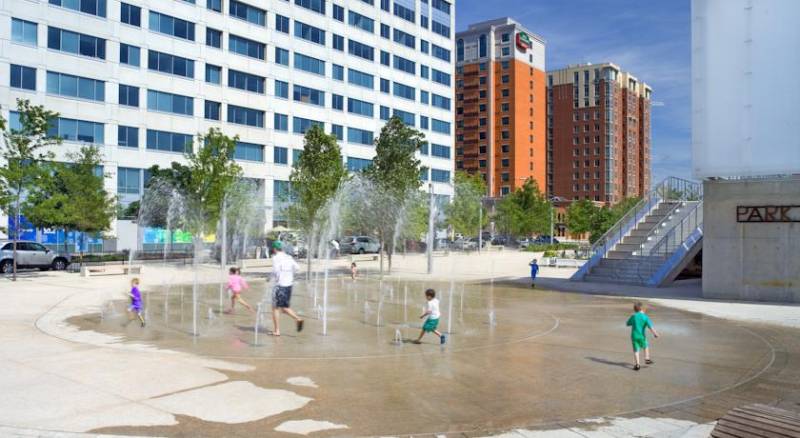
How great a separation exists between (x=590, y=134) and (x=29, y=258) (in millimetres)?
120422

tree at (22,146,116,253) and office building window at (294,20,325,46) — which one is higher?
office building window at (294,20,325,46)

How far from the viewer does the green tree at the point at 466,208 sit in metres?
70.9

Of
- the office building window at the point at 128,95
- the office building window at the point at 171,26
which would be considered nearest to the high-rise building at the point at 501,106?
the office building window at the point at 171,26

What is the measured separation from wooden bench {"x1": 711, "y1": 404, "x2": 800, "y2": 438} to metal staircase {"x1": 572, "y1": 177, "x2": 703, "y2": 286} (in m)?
22.9

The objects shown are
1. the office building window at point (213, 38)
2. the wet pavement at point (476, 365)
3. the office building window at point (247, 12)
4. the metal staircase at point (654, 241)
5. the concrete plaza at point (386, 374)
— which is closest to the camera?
the concrete plaza at point (386, 374)

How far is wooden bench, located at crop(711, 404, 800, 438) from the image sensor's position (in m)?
5.30

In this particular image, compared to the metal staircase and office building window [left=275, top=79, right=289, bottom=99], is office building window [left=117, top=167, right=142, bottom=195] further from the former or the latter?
the metal staircase

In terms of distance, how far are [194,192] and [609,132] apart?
4328 inches

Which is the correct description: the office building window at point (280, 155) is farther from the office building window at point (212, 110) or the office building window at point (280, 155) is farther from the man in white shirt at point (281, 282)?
the man in white shirt at point (281, 282)

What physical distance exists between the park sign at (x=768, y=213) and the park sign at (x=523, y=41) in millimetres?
101126

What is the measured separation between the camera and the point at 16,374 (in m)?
9.66

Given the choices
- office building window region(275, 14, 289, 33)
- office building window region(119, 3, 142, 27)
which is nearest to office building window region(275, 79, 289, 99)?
office building window region(275, 14, 289, 33)

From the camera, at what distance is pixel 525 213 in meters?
84.8

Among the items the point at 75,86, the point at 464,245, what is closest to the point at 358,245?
the point at 464,245
